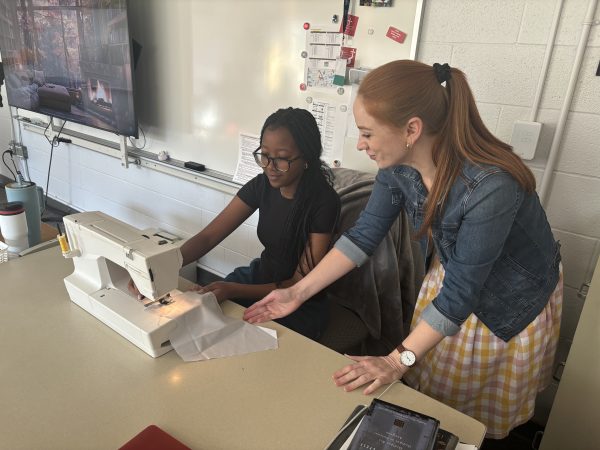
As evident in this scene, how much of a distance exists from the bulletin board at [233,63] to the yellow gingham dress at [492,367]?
0.89 m

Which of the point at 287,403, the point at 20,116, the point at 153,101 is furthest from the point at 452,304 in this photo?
the point at 20,116

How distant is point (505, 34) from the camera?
4.95 ft

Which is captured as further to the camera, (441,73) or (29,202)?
(29,202)

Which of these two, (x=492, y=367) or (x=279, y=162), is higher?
(x=279, y=162)

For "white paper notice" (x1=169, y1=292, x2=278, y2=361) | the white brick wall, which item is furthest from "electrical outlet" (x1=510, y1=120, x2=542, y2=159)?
"white paper notice" (x1=169, y1=292, x2=278, y2=361)

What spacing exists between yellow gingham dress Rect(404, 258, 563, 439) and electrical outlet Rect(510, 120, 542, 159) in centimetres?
47

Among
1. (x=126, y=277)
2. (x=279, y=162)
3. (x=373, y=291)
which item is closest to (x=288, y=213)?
(x=279, y=162)

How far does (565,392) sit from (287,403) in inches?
35.5

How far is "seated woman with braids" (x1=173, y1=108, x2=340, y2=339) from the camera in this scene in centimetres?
147

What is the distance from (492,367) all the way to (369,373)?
48cm

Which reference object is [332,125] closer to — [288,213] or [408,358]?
[288,213]

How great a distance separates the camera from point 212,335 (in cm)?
111

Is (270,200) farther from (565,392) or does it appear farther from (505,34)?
(565,392)

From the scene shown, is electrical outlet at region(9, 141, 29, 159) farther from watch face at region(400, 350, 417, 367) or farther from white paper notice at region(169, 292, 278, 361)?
watch face at region(400, 350, 417, 367)
